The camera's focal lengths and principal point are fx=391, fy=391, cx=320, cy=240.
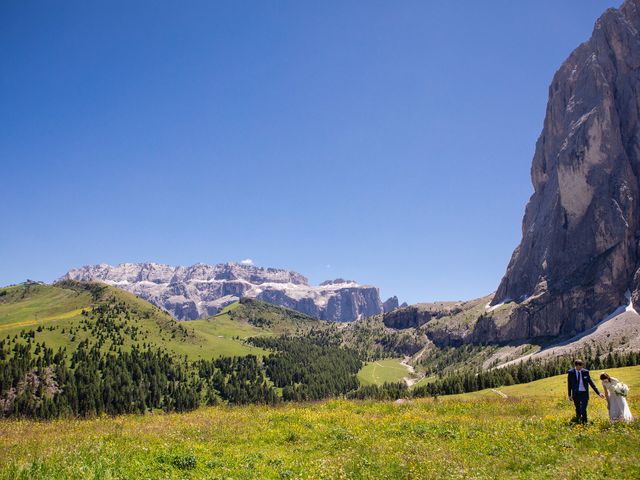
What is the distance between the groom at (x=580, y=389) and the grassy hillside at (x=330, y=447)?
782mm

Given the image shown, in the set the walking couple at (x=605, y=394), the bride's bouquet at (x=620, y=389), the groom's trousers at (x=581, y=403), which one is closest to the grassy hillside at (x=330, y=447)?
the groom's trousers at (x=581, y=403)

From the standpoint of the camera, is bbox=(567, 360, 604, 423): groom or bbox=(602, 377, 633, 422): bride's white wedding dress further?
bbox=(567, 360, 604, 423): groom

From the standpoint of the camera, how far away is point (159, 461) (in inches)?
688

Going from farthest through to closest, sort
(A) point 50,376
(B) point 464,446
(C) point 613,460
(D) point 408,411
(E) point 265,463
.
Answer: (A) point 50,376, (D) point 408,411, (B) point 464,446, (E) point 265,463, (C) point 613,460

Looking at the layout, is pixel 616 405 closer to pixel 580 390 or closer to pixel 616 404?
pixel 616 404

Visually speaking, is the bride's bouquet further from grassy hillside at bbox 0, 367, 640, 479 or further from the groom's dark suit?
grassy hillside at bbox 0, 367, 640, 479

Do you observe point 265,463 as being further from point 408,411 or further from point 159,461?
point 408,411

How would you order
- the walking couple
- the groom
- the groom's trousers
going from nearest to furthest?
the walking couple, the groom's trousers, the groom

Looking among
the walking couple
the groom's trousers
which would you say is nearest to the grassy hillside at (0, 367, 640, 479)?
the groom's trousers

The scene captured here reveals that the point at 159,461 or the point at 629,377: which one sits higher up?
the point at 159,461

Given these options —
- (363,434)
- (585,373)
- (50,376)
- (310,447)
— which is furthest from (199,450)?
(50,376)

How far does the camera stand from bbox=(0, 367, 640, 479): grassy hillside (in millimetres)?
15195

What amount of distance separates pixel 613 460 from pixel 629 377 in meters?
56.3

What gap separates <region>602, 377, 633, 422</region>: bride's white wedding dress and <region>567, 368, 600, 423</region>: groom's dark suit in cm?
88
